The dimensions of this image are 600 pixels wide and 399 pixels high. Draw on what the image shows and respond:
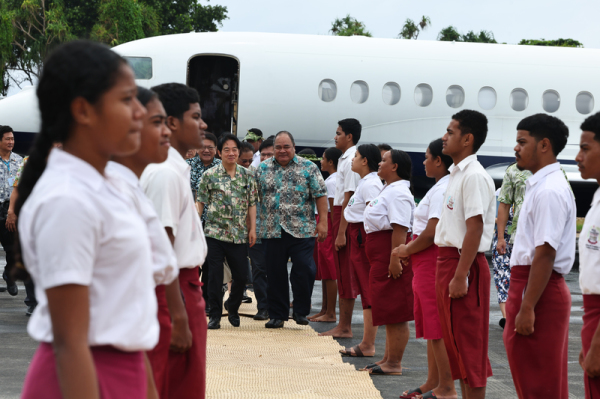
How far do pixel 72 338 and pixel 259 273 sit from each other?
6813 mm

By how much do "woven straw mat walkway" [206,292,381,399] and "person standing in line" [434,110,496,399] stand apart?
3.41 ft

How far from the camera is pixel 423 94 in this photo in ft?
46.6

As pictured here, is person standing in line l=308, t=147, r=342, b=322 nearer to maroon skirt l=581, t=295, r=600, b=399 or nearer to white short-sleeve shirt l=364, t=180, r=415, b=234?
white short-sleeve shirt l=364, t=180, r=415, b=234

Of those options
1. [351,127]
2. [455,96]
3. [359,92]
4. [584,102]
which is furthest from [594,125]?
[584,102]

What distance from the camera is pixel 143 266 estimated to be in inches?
68.0

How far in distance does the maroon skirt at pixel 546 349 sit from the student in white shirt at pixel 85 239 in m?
2.37

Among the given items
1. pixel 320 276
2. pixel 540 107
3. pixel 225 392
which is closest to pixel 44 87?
pixel 225 392

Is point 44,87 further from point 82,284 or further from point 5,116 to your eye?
point 5,116

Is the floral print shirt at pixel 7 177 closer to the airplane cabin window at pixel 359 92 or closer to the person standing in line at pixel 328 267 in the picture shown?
the person standing in line at pixel 328 267

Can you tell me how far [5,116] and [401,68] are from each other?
24.9 feet

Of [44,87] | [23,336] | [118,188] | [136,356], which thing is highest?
[44,87]

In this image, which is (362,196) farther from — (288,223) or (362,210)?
(288,223)

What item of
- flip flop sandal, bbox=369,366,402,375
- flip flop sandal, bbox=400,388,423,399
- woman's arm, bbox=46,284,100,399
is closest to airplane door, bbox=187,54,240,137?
flip flop sandal, bbox=369,366,402,375

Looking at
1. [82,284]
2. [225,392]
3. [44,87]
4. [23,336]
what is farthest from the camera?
[23,336]
